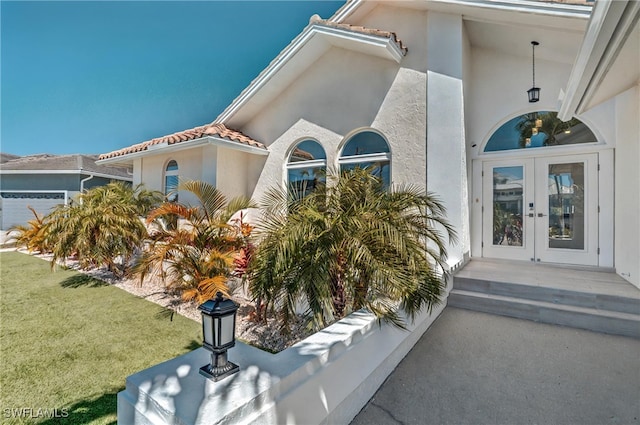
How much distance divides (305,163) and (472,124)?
5744 millimetres

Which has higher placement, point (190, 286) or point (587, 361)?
point (190, 286)

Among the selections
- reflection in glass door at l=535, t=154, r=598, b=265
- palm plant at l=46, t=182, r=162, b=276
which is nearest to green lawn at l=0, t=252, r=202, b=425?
palm plant at l=46, t=182, r=162, b=276

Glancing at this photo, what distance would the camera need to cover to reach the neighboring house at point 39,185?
23219 millimetres

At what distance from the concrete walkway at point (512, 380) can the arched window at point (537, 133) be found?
567 cm

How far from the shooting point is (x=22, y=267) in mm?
11758

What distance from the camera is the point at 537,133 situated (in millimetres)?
8898

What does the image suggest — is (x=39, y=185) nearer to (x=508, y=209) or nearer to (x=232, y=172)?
(x=232, y=172)

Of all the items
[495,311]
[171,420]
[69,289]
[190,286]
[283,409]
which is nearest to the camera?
[171,420]

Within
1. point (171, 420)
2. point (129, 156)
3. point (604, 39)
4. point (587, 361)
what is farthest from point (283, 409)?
point (129, 156)

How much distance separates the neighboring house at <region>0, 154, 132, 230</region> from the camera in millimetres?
23219

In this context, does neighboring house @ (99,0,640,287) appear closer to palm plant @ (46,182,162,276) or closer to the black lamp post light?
palm plant @ (46,182,162,276)

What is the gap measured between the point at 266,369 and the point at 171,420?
802 millimetres

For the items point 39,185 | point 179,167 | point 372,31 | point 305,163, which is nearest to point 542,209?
point 372,31

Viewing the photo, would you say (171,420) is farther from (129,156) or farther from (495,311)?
(129,156)
